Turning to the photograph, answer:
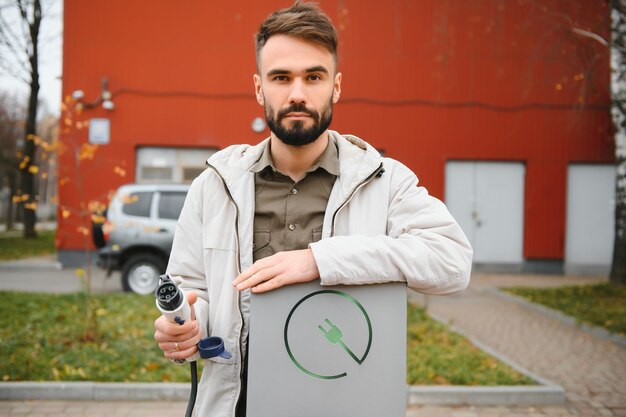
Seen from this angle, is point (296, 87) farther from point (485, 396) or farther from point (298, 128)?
point (485, 396)

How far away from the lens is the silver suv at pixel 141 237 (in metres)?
9.87

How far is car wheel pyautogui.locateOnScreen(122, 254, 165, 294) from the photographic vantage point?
991cm

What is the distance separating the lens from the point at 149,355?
229 inches

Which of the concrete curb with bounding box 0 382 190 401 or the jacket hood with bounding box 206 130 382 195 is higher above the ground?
the jacket hood with bounding box 206 130 382 195

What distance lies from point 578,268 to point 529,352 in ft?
26.9

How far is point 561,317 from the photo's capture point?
857 centimetres

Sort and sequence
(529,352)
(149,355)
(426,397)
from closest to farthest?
(426,397), (149,355), (529,352)

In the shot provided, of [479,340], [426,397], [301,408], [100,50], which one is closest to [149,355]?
[426,397]

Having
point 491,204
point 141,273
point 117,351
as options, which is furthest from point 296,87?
point 491,204

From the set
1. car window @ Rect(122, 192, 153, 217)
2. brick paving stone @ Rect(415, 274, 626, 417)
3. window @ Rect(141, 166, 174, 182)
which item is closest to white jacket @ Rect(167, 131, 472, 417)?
brick paving stone @ Rect(415, 274, 626, 417)

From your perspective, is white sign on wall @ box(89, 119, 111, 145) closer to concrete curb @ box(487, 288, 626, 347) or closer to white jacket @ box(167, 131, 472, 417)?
concrete curb @ box(487, 288, 626, 347)

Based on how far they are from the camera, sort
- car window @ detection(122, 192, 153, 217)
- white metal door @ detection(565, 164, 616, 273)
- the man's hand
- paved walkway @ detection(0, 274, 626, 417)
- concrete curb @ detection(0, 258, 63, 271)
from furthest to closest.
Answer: white metal door @ detection(565, 164, 616, 273)
concrete curb @ detection(0, 258, 63, 271)
car window @ detection(122, 192, 153, 217)
paved walkway @ detection(0, 274, 626, 417)
the man's hand

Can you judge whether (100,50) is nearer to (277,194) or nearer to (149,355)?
(149,355)

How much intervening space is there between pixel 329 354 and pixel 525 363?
17.4 ft
